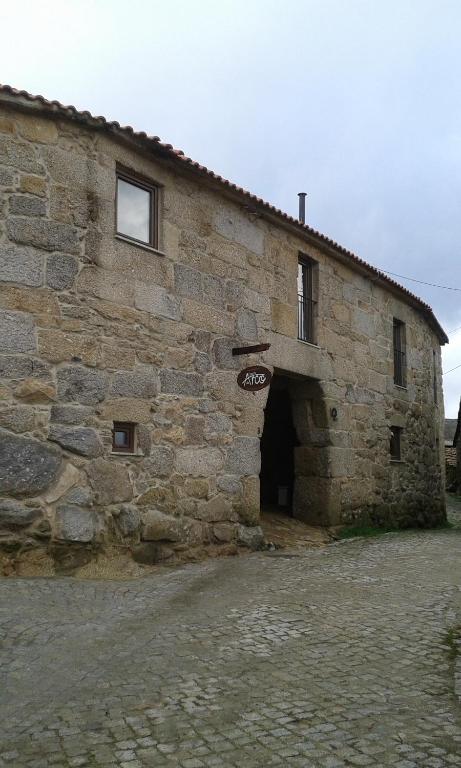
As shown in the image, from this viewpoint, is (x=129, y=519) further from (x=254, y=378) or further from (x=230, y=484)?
(x=254, y=378)

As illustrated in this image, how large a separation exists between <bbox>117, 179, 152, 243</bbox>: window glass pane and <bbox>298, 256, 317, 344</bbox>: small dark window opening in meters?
3.05

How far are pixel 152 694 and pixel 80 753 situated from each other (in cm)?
72

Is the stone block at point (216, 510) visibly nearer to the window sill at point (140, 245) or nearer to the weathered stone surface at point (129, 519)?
the weathered stone surface at point (129, 519)

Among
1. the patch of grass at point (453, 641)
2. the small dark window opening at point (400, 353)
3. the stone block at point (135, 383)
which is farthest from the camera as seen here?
the small dark window opening at point (400, 353)

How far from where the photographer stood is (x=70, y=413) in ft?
21.8

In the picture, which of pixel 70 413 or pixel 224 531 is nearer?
pixel 70 413

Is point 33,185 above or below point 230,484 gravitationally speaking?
above

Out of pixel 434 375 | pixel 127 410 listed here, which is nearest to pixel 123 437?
pixel 127 410

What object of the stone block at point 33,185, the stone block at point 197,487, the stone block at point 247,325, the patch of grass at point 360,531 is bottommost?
the patch of grass at point 360,531

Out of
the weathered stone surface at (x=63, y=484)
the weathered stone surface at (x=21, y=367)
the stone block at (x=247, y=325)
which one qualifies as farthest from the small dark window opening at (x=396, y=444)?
the weathered stone surface at (x=21, y=367)

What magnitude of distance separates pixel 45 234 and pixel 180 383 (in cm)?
210

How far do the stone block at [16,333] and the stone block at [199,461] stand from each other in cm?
203

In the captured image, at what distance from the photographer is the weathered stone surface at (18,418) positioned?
6285 mm

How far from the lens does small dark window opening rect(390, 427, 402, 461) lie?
1252cm
